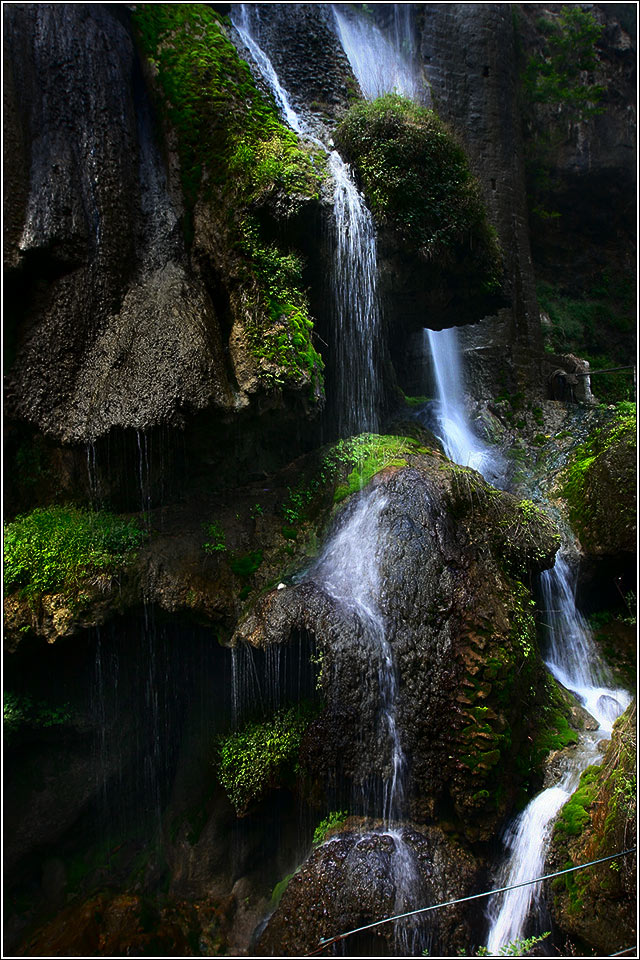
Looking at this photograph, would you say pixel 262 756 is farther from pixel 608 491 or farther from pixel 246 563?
pixel 608 491

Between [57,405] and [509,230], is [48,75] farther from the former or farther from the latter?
[509,230]

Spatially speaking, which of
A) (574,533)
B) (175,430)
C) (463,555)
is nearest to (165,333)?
(175,430)

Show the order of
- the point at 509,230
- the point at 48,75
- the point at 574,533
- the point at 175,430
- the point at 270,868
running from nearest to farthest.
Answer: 1. the point at 270,868
2. the point at 175,430
3. the point at 48,75
4. the point at 574,533
5. the point at 509,230

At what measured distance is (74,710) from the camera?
625 centimetres

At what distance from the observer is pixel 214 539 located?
6.92 meters

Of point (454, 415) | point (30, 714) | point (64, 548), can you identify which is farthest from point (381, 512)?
point (454, 415)

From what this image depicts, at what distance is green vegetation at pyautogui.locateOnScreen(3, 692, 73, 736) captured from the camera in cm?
587

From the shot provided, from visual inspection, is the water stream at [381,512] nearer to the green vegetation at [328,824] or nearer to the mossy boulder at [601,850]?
the mossy boulder at [601,850]

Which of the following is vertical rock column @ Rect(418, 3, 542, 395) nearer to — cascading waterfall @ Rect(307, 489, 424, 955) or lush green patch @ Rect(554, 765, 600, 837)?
cascading waterfall @ Rect(307, 489, 424, 955)

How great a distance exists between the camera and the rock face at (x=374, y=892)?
4.83 m

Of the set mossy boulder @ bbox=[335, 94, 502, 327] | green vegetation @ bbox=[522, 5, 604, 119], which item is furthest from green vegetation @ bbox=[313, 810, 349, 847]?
green vegetation @ bbox=[522, 5, 604, 119]

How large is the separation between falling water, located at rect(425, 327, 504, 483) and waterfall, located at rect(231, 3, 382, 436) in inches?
92.3

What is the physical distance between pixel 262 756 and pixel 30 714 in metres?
2.44

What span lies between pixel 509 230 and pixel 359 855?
12707mm
